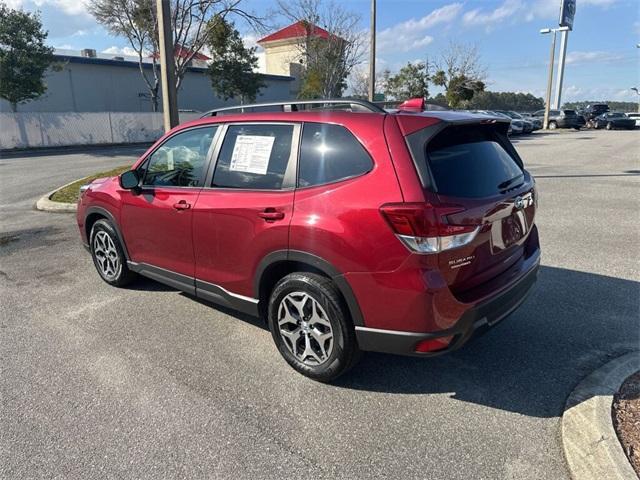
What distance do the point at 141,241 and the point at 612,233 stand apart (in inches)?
240

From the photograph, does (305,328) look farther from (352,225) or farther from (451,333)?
(451,333)

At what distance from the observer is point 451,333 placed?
8.89 ft

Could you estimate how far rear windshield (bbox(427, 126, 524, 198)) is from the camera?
9.17ft

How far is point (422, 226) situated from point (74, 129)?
27038 mm

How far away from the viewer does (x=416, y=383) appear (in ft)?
10.5

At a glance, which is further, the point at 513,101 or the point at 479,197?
the point at 513,101

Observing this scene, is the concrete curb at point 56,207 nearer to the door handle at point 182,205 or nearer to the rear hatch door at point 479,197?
the door handle at point 182,205

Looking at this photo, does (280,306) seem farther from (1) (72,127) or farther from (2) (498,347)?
(1) (72,127)

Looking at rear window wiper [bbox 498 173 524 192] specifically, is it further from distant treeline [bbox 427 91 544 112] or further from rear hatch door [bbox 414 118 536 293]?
distant treeline [bbox 427 91 544 112]

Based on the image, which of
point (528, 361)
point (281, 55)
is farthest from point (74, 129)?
point (281, 55)

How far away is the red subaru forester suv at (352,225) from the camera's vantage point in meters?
2.66

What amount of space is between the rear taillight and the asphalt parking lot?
3.42 ft

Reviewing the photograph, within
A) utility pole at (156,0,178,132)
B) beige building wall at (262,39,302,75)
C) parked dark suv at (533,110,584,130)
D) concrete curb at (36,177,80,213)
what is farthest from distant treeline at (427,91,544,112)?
concrete curb at (36,177,80,213)

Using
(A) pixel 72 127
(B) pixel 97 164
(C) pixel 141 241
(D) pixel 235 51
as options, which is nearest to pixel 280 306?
(C) pixel 141 241
